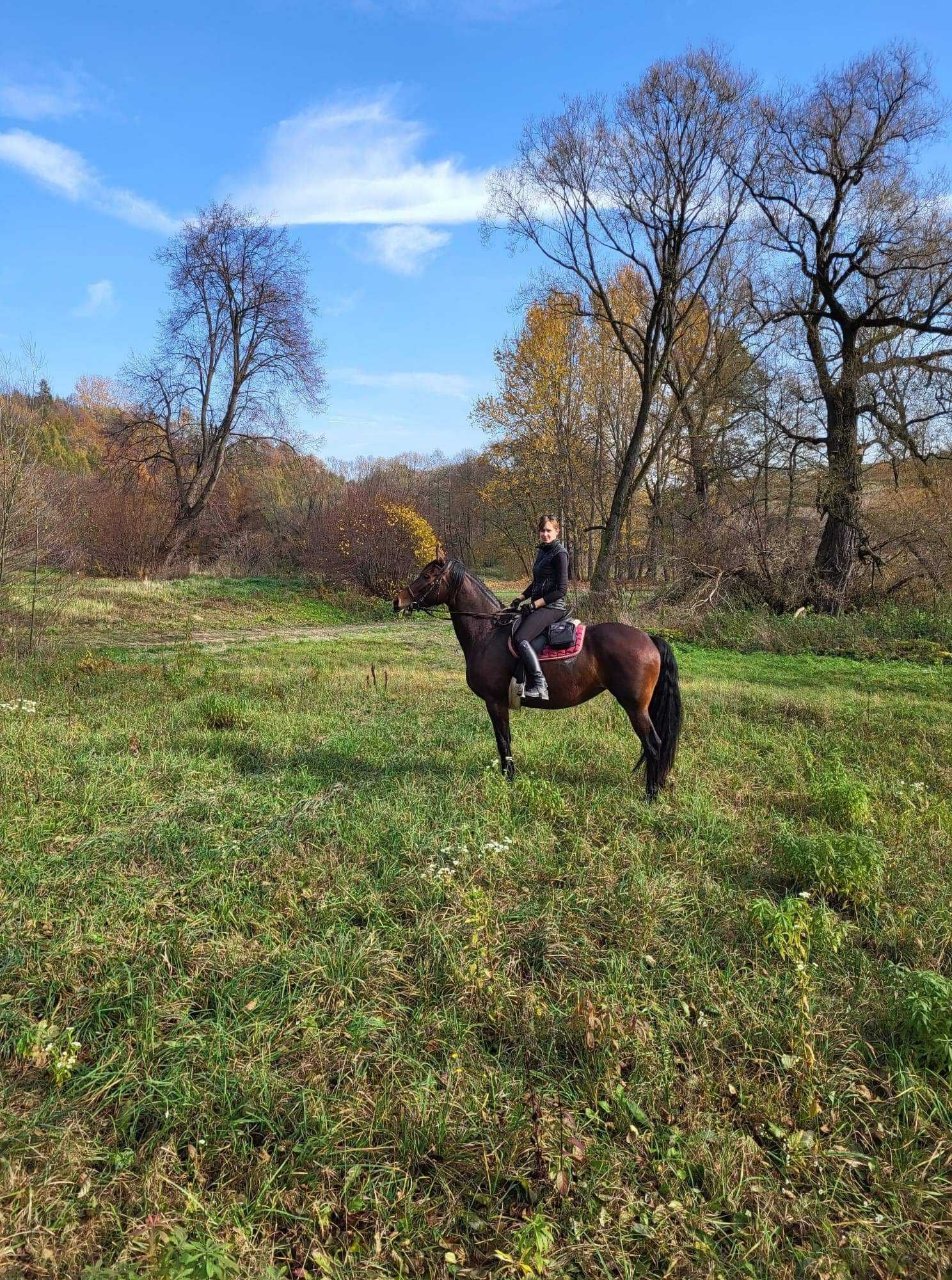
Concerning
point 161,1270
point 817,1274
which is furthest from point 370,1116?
point 817,1274

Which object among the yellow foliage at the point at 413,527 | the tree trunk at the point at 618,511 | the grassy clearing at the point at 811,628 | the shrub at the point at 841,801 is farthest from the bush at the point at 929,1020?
the yellow foliage at the point at 413,527

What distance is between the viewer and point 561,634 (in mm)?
5910

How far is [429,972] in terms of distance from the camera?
3232mm

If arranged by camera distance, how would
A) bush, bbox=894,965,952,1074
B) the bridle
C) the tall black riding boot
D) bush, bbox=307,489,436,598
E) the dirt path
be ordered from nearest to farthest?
1. bush, bbox=894,965,952,1074
2. the tall black riding boot
3. the bridle
4. the dirt path
5. bush, bbox=307,489,436,598

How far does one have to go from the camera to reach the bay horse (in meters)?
5.76

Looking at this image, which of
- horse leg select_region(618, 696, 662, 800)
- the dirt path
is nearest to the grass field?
horse leg select_region(618, 696, 662, 800)

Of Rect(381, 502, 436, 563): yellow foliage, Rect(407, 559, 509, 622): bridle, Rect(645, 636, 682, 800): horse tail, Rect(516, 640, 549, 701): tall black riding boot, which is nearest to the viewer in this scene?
Rect(645, 636, 682, 800): horse tail

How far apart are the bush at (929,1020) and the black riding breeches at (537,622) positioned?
3.73 m

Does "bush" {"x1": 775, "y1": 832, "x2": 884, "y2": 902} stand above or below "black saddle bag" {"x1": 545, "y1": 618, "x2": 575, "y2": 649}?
below

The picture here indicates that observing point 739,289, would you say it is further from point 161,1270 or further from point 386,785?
point 161,1270

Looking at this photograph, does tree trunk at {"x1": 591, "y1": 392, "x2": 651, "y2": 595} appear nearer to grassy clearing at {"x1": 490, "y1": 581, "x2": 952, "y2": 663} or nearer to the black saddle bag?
grassy clearing at {"x1": 490, "y1": 581, "x2": 952, "y2": 663}

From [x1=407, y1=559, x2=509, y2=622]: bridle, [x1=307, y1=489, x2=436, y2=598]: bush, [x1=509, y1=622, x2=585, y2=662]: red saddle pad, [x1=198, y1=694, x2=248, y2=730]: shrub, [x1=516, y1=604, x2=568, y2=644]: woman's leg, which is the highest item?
[x1=307, y1=489, x2=436, y2=598]: bush

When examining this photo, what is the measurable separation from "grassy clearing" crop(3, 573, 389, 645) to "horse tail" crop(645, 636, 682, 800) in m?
10.4

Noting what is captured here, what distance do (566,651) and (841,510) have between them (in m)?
15.2
